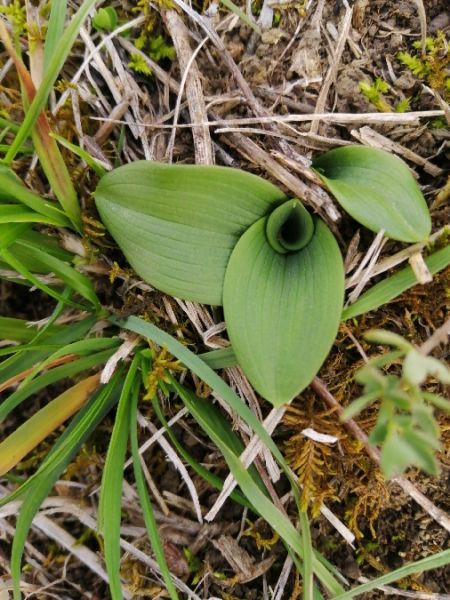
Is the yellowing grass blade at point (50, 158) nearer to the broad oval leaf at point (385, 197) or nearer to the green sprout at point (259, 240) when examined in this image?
the green sprout at point (259, 240)

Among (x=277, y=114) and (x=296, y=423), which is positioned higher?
(x=277, y=114)

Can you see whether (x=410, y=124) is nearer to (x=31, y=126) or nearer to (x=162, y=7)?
(x=162, y=7)

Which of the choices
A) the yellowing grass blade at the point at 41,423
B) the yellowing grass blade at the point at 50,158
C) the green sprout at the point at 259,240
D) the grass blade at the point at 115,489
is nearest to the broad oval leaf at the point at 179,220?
the green sprout at the point at 259,240

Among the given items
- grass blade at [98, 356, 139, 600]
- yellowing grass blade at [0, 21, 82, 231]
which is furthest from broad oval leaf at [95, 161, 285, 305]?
grass blade at [98, 356, 139, 600]

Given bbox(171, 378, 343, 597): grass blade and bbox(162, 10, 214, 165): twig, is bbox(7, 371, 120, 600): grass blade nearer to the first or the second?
bbox(171, 378, 343, 597): grass blade

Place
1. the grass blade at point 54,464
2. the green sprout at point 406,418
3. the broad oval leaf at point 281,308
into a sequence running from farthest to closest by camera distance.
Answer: the grass blade at point 54,464 → the broad oval leaf at point 281,308 → the green sprout at point 406,418

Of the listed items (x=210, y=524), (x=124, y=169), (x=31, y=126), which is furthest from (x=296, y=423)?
(x=31, y=126)

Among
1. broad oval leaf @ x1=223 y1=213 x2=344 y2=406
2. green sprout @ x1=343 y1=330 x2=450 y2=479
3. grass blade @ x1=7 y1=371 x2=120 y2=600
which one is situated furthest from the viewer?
grass blade @ x1=7 y1=371 x2=120 y2=600
